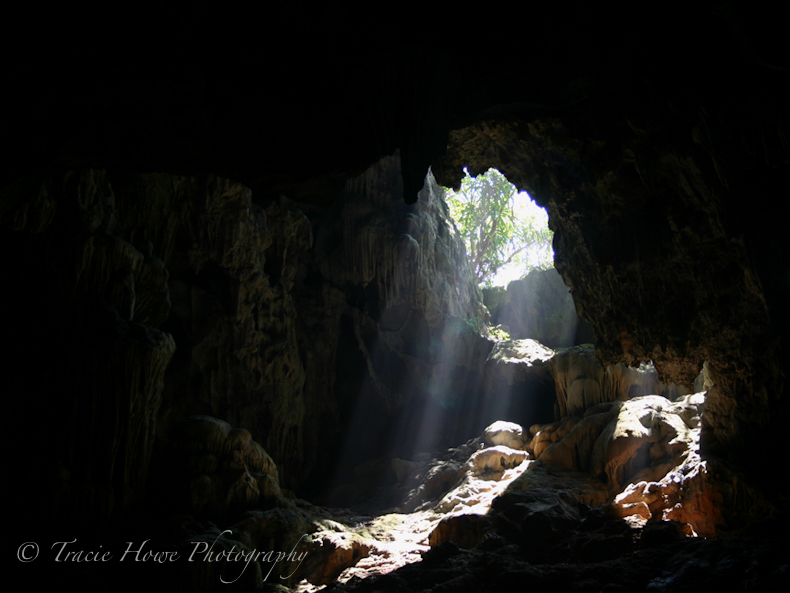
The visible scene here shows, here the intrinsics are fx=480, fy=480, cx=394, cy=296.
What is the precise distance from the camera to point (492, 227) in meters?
22.4

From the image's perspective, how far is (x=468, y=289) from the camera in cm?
1781

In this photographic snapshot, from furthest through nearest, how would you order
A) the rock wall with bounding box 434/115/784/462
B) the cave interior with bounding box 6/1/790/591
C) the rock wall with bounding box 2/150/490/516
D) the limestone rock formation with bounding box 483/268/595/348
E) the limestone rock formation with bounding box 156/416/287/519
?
the limestone rock formation with bounding box 483/268/595/348 → the limestone rock formation with bounding box 156/416/287/519 → the rock wall with bounding box 2/150/490/516 → the rock wall with bounding box 434/115/784/462 → the cave interior with bounding box 6/1/790/591

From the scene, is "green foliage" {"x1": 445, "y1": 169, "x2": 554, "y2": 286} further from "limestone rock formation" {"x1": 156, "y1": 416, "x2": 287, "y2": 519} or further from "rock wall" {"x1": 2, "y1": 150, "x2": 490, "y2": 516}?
"limestone rock formation" {"x1": 156, "y1": 416, "x2": 287, "y2": 519}

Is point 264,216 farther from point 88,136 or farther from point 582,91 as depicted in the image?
point 582,91

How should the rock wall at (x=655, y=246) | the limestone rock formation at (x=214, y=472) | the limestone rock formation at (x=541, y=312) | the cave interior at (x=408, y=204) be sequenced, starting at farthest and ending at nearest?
the limestone rock formation at (x=541, y=312)
the limestone rock formation at (x=214, y=472)
the rock wall at (x=655, y=246)
the cave interior at (x=408, y=204)

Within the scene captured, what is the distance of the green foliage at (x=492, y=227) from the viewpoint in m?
22.2

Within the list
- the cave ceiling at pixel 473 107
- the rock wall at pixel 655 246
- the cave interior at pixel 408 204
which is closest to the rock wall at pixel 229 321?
the cave interior at pixel 408 204

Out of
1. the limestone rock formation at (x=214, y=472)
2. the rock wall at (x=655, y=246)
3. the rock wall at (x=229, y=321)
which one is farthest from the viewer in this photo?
the limestone rock formation at (x=214, y=472)

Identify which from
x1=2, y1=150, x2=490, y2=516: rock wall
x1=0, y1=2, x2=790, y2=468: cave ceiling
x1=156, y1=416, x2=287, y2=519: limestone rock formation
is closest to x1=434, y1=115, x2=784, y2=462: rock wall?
x1=0, y1=2, x2=790, y2=468: cave ceiling

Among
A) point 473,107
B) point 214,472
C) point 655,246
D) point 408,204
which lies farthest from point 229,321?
point 655,246

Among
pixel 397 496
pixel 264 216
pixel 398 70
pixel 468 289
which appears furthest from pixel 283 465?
pixel 398 70

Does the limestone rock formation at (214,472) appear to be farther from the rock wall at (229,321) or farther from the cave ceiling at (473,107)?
the cave ceiling at (473,107)

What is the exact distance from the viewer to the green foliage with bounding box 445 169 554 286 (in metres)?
22.2

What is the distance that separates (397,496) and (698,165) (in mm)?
10240
